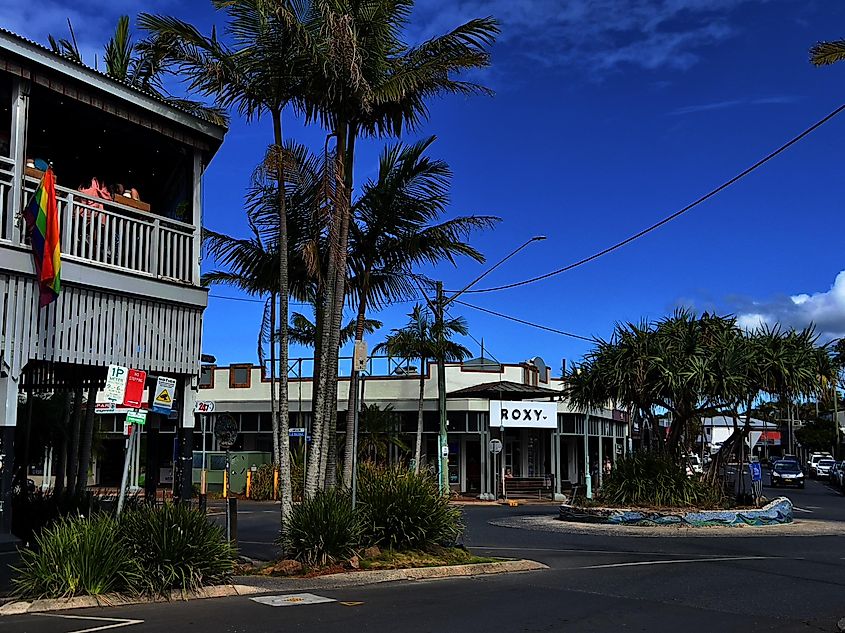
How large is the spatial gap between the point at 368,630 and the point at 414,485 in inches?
202

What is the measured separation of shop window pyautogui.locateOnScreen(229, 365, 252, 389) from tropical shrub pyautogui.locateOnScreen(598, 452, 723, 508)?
22695 mm

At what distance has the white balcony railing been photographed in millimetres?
12516

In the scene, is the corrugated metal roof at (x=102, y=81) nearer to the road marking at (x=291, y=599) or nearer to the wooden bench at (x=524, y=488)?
the road marking at (x=291, y=599)

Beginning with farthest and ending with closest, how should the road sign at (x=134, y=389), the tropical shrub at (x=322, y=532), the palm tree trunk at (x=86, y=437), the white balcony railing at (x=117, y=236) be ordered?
the palm tree trunk at (x=86, y=437)
the tropical shrub at (x=322, y=532)
the white balcony railing at (x=117, y=236)
the road sign at (x=134, y=389)

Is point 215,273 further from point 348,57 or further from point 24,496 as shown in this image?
point 348,57

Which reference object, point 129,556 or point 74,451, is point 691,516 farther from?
point 129,556

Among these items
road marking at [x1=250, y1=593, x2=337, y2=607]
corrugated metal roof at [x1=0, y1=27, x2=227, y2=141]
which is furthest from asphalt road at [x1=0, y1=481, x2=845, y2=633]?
corrugated metal roof at [x1=0, y1=27, x2=227, y2=141]

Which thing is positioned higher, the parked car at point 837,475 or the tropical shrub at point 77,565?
the tropical shrub at point 77,565

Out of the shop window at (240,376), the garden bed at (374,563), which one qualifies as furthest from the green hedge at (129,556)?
the shop window at (240,376)

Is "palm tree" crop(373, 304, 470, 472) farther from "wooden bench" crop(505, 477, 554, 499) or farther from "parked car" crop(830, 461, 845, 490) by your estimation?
"parked car" crop(830, 461, 845, 490)

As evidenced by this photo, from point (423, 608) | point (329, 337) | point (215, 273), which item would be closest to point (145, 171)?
point (329, 337)

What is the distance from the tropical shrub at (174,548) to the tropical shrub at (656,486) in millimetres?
14518

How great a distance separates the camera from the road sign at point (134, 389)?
12117mm

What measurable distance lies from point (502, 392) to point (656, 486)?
46.6 feet
